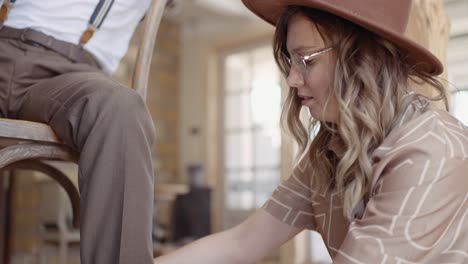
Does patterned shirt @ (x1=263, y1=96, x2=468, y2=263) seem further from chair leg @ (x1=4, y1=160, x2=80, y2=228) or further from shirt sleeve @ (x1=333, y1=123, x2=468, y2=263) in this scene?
chair leg @ (x1=4, y1=160, x2=80, y2=228)

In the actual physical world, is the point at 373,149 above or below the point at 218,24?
above

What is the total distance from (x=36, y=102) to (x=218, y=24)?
198 inches

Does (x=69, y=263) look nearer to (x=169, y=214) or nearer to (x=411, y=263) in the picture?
(x=169, y=214)

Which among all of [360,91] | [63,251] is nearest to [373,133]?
[360,91]

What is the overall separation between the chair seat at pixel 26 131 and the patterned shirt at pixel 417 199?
1.63ft

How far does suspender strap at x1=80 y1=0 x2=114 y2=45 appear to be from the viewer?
103 centimetres

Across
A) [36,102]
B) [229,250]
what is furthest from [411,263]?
[36,102]

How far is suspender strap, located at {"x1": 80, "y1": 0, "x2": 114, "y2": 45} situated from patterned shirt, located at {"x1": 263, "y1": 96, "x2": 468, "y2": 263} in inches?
23.0

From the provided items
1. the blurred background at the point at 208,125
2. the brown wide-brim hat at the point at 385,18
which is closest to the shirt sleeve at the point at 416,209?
the brown wide-brim hat at the point at 385,18

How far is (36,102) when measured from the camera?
91 cm

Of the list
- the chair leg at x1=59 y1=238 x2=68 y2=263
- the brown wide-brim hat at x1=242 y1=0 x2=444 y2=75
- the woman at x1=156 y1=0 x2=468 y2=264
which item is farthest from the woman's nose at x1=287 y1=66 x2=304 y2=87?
the chair leg at x1=59 y1=238 x2=68 y2=263

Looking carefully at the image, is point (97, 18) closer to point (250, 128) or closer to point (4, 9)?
point (4, 9)

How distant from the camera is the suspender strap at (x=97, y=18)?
3.38 ft

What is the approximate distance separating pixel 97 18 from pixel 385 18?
55 centimetres
